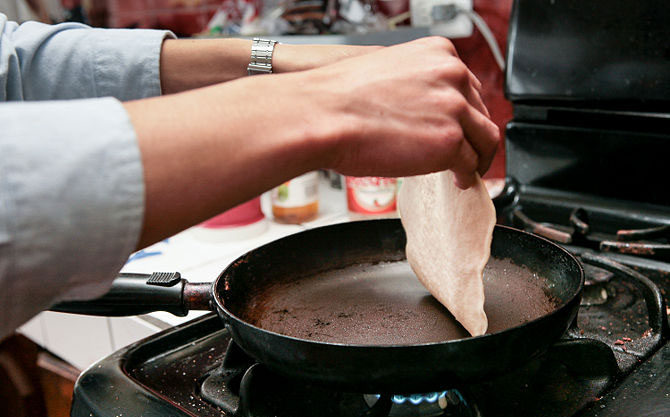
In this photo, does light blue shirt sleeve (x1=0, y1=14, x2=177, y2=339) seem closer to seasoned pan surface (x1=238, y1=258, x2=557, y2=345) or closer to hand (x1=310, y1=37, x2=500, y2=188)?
hand (x1=310, y1=37, x2=500, y2=188)

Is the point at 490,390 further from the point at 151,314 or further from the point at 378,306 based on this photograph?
the point at 151,314

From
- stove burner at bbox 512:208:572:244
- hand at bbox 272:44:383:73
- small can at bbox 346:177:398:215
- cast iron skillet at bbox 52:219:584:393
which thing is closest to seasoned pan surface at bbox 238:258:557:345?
cast iron skillet at bbox 52:219:584:393

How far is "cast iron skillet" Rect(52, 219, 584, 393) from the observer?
0.52 m

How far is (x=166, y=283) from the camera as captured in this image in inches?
28.6

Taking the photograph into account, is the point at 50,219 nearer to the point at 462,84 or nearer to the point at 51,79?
the point at 462,84

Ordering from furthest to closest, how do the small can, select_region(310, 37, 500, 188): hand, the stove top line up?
the small can → the stove top → select_region(310, 37, 500, 188): hand

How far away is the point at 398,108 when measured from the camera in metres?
0.52

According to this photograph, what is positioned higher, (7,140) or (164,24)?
(7,140)

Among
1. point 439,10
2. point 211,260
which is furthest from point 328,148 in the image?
point 439,10

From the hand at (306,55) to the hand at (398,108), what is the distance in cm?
29

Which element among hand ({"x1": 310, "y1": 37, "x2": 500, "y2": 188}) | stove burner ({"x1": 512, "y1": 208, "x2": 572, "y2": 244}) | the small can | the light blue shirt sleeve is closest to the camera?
the light blue shirt sleeve

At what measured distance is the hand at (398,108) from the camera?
499mm

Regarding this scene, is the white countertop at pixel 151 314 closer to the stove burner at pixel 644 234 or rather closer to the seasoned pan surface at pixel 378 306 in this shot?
the seasoned pan surface at pixel 378 306

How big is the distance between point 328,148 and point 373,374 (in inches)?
7.7
